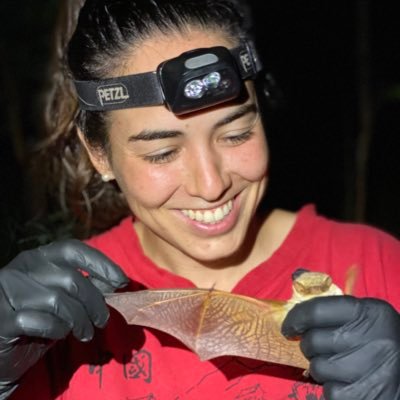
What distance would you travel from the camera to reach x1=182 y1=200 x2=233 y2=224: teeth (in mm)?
2223

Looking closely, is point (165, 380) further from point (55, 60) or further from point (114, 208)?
point (55, 60)

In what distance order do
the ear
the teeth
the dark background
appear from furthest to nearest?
1. the dark background
2. the ear
3. the teeth

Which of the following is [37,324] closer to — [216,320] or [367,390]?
[216,320]

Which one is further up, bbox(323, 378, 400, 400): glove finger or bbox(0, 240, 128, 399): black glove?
bbox(0, 240, 128, 399): black glove

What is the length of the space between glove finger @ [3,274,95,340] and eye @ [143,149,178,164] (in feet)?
1.36

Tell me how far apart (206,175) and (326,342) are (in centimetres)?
52

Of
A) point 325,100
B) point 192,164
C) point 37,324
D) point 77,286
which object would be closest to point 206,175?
point 192,164

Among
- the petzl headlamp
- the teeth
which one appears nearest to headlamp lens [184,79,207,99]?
the petzl headlamp

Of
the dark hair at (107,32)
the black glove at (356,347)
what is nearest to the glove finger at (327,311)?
the black glove at (356,347)

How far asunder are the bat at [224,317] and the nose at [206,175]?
25cm

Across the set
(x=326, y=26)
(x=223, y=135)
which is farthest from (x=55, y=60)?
(x=326, y=26)

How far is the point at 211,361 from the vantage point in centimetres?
222

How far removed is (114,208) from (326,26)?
2.16 meters

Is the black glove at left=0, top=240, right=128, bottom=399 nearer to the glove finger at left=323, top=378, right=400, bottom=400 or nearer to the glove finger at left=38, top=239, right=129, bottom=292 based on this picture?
the glove finger at left=38, top=239, right=129, bottom=292
